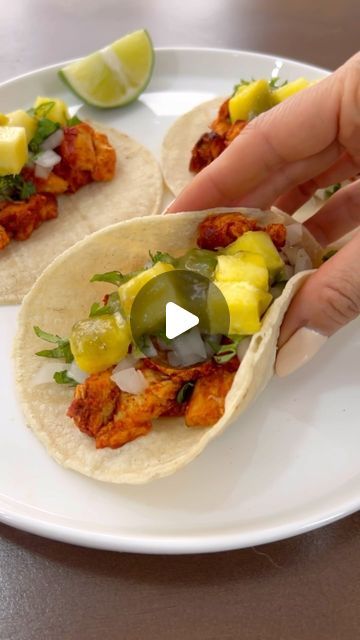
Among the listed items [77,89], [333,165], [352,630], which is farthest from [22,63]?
[352,630]

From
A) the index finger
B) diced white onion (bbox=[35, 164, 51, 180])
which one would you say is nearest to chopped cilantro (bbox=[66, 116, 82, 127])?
diced white onion (bbox=[35, 164, 51, 180])

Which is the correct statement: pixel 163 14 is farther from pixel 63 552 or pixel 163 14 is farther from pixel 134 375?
pixel 63 552

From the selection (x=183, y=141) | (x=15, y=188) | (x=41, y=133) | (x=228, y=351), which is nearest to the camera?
(x=228, y=351)

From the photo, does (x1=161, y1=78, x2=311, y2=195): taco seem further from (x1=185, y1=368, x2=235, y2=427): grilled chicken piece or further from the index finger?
(x1=185, y1=368, x2=235, y2=427): grilled chicken piece

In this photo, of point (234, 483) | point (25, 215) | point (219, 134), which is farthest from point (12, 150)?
point (234, 483)

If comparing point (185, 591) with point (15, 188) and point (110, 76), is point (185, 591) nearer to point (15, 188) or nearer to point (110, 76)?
point (15, 188)

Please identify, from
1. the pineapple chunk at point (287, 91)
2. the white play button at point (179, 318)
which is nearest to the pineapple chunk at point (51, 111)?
the pineapple chunk at point (287, 91)

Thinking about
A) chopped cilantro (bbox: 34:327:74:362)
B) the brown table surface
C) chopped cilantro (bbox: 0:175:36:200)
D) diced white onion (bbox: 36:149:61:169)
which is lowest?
the brown table surface

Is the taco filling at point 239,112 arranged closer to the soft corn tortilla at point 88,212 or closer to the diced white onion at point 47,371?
the soft corn tortilla at point 88,212
